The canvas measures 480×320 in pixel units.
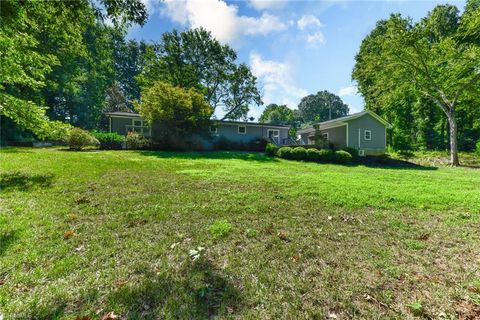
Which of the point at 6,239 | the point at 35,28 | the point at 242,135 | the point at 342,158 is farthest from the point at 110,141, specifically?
the point at 342,158

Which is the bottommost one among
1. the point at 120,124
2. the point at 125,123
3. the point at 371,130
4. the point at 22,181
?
the point at 22,181

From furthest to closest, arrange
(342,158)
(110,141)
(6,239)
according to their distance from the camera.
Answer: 1. (110,141)
2. (342,158)
3. (6,239)

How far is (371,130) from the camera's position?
24.7 m

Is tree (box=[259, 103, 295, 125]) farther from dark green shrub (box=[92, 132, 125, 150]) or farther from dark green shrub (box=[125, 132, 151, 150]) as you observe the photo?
dark green shrub (box=[92, 132, 125, 150])

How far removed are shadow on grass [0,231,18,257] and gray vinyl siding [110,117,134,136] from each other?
21756 mm

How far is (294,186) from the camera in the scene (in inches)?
279

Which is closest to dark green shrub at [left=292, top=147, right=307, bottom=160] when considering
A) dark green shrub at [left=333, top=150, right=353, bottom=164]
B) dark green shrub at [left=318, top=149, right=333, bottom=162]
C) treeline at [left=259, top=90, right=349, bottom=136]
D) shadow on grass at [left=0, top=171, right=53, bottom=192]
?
dark green shrub at [left=318, top=149, right=333, bottom=162]

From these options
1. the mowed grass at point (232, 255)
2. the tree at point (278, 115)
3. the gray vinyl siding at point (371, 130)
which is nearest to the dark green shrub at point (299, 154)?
the gray vinyl siding at point (371, 130)

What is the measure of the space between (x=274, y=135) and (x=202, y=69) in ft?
39.8

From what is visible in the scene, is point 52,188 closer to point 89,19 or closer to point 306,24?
point 89,19

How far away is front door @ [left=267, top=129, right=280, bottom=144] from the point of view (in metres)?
27.3

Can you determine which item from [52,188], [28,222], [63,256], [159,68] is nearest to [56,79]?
[159,68]

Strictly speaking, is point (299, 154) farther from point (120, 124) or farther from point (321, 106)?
point (321, 106)

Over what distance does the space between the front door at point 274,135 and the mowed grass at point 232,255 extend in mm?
21743
